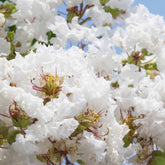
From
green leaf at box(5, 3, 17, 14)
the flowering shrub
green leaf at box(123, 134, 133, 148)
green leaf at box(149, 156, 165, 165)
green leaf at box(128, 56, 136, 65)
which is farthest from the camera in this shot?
green leaf at box(5, 3, 17, 14)

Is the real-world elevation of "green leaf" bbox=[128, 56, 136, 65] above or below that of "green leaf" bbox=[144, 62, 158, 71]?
above

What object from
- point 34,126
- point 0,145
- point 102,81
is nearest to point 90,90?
point 102,81

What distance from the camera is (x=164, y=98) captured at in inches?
43.0

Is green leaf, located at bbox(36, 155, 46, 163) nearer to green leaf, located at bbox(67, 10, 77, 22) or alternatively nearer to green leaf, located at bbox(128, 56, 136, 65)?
green leaf, located at bbox(128, 56, 136, 65)

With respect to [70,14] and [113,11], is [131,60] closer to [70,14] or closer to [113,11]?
[70,14]

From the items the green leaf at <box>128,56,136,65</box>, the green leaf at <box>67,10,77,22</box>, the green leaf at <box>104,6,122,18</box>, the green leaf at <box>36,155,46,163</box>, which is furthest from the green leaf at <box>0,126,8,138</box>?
the green leaf at <box>104,6,122,18</box>

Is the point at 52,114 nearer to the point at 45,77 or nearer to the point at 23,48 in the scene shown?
the point at 45,77

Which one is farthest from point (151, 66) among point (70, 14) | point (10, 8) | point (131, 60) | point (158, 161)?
point (10, 8)

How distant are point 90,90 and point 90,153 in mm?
167

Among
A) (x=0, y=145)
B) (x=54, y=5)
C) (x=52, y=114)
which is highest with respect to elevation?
(x=54, y=5)

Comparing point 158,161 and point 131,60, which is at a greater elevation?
point 131,60

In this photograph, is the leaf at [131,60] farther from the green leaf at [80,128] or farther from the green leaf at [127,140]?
the green leaf at [80,128]

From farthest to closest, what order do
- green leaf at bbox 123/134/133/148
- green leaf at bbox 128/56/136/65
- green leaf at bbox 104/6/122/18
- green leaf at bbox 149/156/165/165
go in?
green leaf at bbox 104/6/122/18 → green leaf at bbox 128/56/136/65 → green leaf at bbox 123/134/133/148 → green leaf at bbox 149/156/165/165

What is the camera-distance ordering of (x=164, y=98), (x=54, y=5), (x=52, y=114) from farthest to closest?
1. (x=54, y=5)
2. (x=164, y=98)
3. (x=52, y=114)
